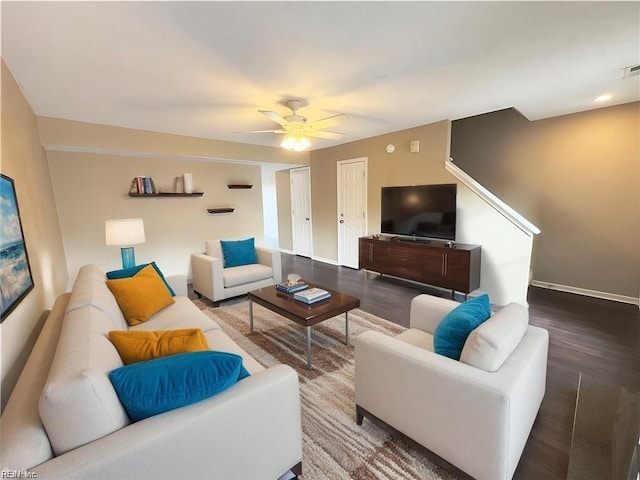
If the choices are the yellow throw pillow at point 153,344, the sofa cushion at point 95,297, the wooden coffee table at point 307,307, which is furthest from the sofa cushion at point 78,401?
the wooden coffee table at point 307,307

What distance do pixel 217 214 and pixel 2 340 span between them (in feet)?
12.8

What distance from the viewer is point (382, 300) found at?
3783 millimetres

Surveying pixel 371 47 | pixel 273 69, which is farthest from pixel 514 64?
pixel 273 69

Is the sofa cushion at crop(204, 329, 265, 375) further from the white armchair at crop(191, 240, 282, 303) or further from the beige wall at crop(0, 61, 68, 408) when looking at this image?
the white armchair at crop(191, 240, 282, 303)

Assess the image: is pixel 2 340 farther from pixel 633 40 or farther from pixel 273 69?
pixel 633 40

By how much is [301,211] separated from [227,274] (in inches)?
121

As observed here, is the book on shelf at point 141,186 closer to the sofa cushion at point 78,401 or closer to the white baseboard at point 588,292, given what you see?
the sofa cushion at point 78,401

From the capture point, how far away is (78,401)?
892mm

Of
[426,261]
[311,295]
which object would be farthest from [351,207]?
[311,295]

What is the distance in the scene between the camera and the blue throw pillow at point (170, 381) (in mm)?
1021

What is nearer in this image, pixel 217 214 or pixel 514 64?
pixel 514 64

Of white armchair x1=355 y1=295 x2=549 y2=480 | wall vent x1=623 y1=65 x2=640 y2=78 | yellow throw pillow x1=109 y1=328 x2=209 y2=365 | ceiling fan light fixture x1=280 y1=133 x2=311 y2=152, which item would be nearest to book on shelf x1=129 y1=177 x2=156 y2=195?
ceiling fan light fixture x1=280 y1=133 x2=311 y2=152

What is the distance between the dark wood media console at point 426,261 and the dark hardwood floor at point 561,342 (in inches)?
11.3

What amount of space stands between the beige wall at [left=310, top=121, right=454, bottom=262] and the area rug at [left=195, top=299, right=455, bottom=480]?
7.32ft
